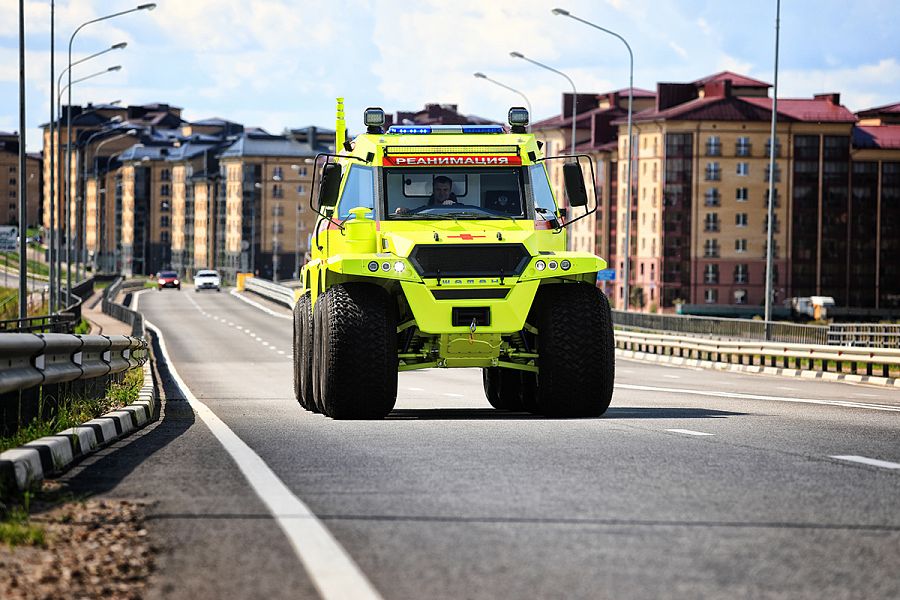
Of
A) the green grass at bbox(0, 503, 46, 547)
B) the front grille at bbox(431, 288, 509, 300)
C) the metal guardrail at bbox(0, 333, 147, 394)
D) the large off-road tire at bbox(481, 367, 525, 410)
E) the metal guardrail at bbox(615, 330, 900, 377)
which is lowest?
the metal guardrail at bbox(615, 330, 900, 377)

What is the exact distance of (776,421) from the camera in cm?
1553

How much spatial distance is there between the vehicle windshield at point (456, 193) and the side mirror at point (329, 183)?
525 millimetres

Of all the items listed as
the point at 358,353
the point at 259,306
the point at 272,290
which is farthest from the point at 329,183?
the point at 272,290

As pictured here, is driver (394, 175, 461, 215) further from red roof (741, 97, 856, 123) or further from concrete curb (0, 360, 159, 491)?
red roof (741, 97, 856, 123)

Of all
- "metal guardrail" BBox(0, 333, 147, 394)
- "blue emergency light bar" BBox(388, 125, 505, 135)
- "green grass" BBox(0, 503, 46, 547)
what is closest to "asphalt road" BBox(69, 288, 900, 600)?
"green grass" BBox(0, 503, 46, 547)

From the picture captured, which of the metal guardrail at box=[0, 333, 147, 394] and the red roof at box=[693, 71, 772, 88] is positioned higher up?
the red roof at box=[693, 71, 772, 88]

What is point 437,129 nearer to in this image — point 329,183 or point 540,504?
point 329,183

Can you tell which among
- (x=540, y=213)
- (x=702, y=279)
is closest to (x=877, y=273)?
(x=702, y=279)

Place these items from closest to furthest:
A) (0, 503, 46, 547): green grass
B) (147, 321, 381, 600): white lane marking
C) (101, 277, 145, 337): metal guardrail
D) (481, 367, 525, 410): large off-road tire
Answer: (147, 321, 381, 600): white lane marking, (0, 503, 46, 547): green grass, (481, 367, 525, 410): large off-road tire, (101, 277, 145, 337): metal guardrail

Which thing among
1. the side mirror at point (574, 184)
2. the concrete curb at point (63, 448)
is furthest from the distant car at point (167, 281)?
the side mirror at point (574, 184)

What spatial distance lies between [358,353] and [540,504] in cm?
810

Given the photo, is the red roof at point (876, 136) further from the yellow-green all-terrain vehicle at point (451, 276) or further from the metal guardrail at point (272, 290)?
the yellow-green all-terrain vehicle at point (451, 276)

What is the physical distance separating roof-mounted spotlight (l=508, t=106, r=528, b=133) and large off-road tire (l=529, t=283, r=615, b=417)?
2.43 metres

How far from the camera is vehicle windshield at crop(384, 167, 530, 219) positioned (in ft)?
57.9
